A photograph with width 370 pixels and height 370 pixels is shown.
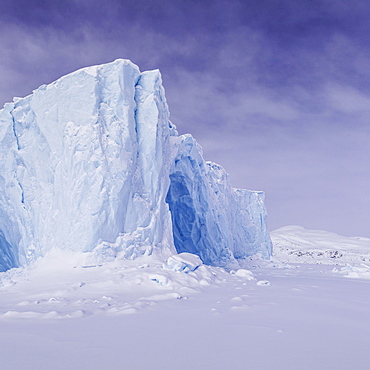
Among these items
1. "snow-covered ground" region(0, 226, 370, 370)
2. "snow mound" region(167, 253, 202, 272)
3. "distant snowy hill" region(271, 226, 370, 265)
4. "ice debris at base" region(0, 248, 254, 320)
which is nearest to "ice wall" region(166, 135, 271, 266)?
"snow mound" region(167, 253, 202, 272)

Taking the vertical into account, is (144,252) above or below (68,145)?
below

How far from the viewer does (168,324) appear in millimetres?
4488

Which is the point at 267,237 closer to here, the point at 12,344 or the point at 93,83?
the point at 93,83

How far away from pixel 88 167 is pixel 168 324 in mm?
6960

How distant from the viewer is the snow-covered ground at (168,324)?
10.3 ft

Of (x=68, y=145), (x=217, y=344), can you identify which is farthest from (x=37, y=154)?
(x=217, y=344)

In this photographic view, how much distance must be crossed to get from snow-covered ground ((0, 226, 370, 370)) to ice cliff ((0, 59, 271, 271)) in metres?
1.91

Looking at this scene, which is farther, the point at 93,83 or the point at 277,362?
the point at 93,83

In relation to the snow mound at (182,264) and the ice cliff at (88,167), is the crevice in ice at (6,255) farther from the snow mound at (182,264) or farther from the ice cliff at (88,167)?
the snow mound at (182,264)

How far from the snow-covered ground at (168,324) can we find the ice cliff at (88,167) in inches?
75.0

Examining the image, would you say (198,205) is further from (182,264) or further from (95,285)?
(95,285)

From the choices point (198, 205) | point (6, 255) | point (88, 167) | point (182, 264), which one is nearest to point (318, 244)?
point (198, 205)

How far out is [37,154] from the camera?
1169 centimetres

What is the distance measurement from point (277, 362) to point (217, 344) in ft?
2.38
